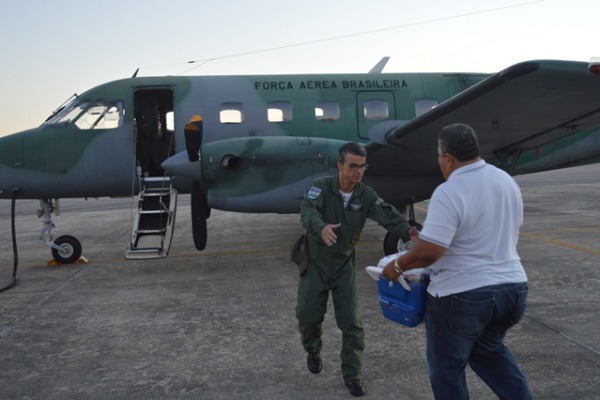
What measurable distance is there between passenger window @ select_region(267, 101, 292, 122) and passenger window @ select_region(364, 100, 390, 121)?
147 cm

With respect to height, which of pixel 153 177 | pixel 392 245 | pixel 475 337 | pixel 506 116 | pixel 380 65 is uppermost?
pixel 380 65

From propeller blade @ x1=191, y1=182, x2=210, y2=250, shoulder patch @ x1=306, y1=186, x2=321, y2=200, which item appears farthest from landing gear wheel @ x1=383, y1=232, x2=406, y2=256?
shoulder patch @ x1=306, y1=186, x2=321, y2=200

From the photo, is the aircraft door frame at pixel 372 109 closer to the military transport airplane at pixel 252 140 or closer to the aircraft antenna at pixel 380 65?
the military transport airplane at pixel 252 140

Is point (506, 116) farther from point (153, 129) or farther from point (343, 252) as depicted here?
point (153, 129)

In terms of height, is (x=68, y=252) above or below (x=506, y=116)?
below

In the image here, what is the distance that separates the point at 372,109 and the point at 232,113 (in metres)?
2.65

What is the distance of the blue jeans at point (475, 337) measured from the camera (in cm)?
274

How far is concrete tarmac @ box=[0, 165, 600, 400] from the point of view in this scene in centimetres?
413

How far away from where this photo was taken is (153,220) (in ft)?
28.9

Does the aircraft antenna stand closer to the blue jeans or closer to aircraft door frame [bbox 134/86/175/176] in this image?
aircraft door frame [bbox 134/86/175/176]

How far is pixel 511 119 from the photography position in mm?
6594

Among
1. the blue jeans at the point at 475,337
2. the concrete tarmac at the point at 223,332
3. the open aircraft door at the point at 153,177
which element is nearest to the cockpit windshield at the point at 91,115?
the open aircraft door at the point at 153,177

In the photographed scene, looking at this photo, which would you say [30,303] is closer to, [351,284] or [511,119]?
[351,284]

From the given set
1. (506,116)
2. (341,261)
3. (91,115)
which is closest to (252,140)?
(91,115)
